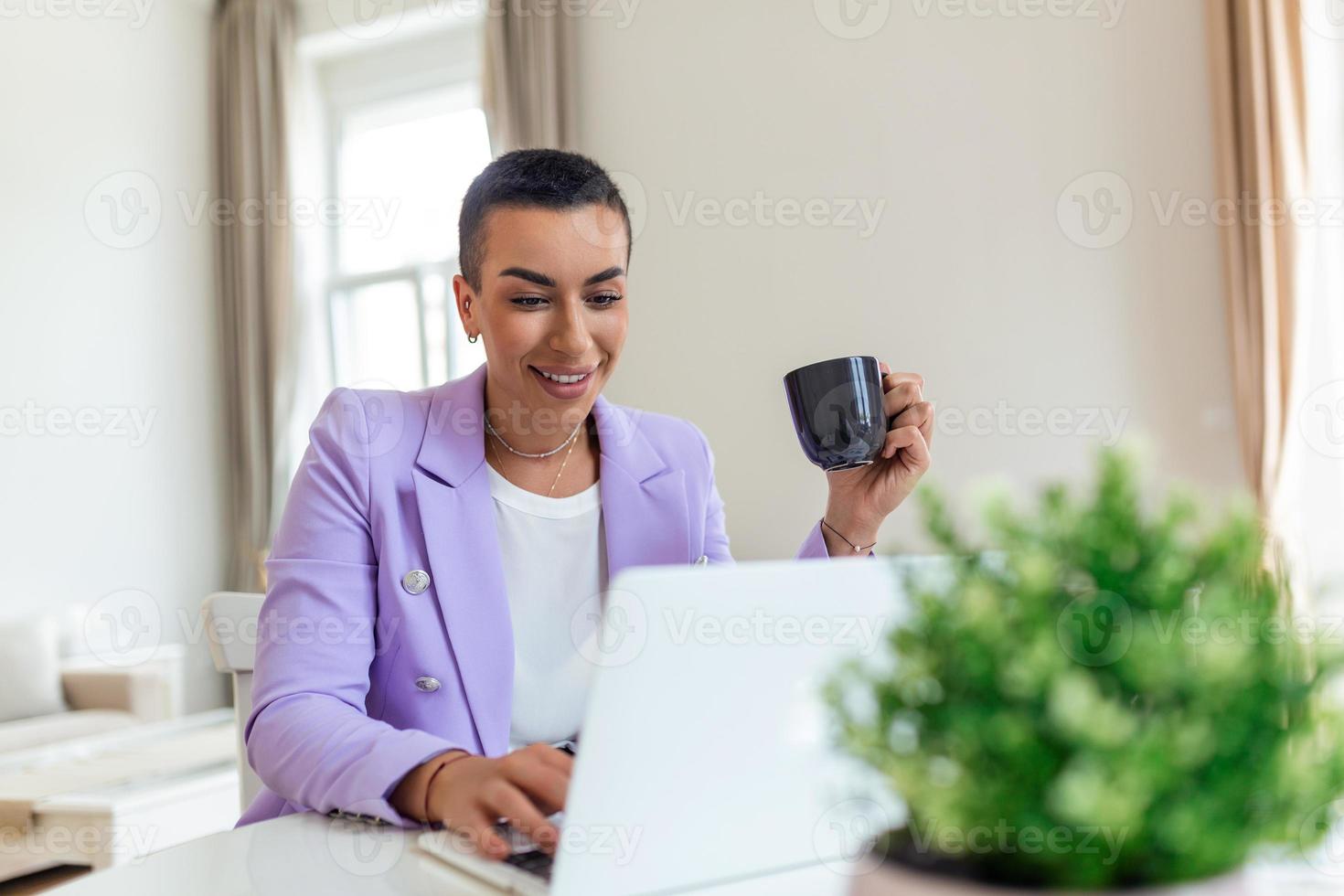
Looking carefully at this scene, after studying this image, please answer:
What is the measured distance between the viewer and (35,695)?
4.13 m

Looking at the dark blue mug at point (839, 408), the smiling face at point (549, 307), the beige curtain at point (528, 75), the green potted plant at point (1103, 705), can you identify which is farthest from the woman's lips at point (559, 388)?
the beige curtain at point (528, 75)

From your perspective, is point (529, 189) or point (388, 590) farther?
point (529, 189)

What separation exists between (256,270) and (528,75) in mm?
1775

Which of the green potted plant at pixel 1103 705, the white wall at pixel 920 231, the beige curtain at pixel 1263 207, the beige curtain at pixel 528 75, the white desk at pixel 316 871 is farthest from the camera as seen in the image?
the beige curtain at pixel 528 75

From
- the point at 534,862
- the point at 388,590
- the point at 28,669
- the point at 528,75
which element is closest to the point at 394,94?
the point at 528,75

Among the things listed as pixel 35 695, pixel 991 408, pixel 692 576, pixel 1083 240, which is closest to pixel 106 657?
pixel 35 695

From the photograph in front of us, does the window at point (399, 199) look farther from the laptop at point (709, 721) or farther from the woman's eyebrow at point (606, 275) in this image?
the laptop at point (709, 721)

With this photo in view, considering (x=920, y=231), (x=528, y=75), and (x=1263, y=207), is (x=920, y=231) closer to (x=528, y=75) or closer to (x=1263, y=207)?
(x=1263, y=207)

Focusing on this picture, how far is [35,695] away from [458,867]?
411 centimetres

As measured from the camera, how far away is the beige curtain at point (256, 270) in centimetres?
519

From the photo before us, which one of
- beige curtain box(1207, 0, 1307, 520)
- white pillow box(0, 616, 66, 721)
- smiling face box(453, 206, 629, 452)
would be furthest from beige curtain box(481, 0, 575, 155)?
smiling face box(453, 206, 629, 452)

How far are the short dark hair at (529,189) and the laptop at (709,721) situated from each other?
0.78 metres

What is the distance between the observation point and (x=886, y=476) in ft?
4.38

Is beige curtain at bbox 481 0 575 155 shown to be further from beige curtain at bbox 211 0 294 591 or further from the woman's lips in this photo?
the woman's lips
